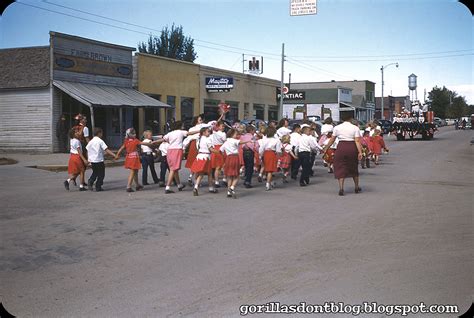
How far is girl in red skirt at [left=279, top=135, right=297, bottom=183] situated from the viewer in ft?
49.1

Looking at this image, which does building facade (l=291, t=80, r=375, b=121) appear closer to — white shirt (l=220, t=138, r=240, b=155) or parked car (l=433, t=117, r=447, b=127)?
parked car (l=433, t=117, r=447, b=127)

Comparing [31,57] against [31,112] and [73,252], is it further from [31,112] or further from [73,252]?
[73,252]

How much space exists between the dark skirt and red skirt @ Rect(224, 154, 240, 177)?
7.25ft

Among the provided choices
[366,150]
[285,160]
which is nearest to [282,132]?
[285,160]

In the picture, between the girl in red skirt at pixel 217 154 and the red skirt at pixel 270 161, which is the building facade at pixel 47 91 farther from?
the red skirt at pixel 270 161

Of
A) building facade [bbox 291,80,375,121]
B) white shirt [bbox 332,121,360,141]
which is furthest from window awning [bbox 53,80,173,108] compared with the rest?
building facade [bbox 291,80,375,121]

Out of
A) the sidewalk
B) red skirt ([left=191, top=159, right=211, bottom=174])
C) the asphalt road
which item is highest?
red skirt ([left=191, top=159, right=211, bottom=174])

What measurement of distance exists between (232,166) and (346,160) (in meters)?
2.55

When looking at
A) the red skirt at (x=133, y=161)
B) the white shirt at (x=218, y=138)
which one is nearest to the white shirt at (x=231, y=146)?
the white shirt at (x=218, y=138)

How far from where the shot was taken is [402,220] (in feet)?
30.9

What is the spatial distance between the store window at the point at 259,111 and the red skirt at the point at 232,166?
34.0 m

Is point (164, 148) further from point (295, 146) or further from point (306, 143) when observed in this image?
point (306, 143)

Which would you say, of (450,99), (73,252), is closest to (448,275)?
(73,252)

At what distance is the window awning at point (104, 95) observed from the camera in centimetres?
2496
